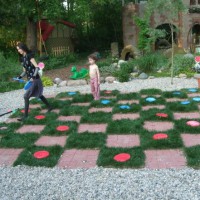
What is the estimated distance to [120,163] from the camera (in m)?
4.16

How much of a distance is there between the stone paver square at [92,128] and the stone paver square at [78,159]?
0.84 metres

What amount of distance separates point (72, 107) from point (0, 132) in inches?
69.3

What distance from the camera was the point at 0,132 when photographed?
5656 mm

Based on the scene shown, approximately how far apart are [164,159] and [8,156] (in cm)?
219

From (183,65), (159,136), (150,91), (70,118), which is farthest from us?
(183,65)

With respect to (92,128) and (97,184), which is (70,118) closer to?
(92,128)

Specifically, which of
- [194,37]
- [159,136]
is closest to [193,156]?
[159,136]

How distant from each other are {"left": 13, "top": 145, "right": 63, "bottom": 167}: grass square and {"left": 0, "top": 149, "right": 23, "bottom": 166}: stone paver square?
10 cm

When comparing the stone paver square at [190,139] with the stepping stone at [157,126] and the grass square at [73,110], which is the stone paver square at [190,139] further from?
the grass square at [73,110]

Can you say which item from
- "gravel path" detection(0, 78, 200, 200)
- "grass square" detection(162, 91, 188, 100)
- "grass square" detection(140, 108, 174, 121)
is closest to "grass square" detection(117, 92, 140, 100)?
"grass square" detection(162, 91, 188, 100)

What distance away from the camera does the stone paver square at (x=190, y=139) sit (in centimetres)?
467

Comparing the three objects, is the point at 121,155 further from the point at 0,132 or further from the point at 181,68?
the point at 181,68

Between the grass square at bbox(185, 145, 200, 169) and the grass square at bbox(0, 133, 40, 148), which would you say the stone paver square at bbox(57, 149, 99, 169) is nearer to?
the grass square at bbox(0, 133, 40, 148)

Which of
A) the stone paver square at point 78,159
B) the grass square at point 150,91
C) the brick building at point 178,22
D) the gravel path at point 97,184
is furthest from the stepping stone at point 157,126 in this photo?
the brick building at point 178,22
